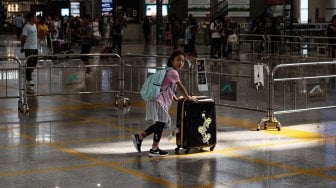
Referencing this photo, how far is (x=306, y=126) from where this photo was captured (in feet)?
39.5

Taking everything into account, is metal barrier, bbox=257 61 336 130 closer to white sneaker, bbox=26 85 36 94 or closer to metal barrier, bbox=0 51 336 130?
metal barrier, bbox=0 51 336 130

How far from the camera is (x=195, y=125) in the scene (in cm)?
955

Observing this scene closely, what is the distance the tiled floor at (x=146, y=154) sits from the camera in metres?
7.97

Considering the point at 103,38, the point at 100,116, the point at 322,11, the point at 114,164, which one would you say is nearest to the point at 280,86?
the point at 100,116

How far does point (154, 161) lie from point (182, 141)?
640mm

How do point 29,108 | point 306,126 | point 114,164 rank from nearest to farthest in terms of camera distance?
point 114,164 < point 306,126 < point 29,108

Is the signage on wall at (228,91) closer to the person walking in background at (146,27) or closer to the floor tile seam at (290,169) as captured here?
the floor tile seam at (290,169)

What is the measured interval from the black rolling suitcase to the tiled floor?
0.57 feet

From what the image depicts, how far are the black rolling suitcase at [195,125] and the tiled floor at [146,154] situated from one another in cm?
17

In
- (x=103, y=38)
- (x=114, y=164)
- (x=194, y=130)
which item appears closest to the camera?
(x=114, y=164)

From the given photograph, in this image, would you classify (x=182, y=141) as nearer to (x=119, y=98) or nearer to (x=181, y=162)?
(x=181, y=162)

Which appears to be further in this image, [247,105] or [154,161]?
[247,105]

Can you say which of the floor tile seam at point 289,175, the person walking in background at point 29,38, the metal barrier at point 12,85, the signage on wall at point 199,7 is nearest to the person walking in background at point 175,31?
the signage on wall at point 199,7

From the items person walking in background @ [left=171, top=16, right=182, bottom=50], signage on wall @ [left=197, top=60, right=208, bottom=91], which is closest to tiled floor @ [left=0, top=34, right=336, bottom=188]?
signage on wall @ [left=197, top=60, right=208, bottom=91]
